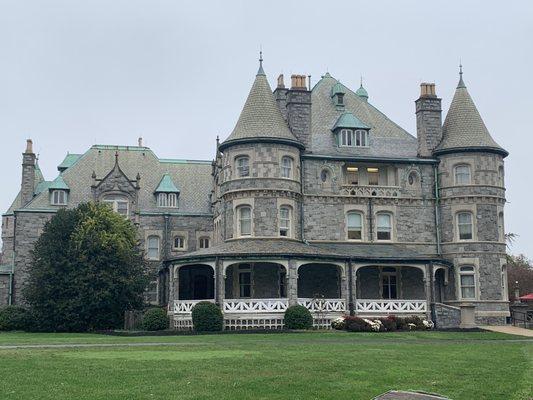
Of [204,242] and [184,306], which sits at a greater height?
[204,242]

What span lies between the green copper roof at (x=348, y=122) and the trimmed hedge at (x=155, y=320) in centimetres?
1622

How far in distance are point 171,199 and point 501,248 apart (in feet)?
80.1

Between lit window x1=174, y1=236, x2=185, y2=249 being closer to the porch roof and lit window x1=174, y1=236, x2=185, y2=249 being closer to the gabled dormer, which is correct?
the porch roof

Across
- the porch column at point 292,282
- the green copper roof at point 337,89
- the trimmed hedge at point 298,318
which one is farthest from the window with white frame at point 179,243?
the trimmed hedge at point 298,318

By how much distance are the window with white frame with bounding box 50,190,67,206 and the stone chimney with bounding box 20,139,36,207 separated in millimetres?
2184

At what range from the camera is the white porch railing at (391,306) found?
42.4m

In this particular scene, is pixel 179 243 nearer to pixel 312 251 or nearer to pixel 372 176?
pixel 372 176

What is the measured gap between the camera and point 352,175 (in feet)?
158

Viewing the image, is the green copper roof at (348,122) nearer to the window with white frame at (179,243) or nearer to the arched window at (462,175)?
the arched window at (462,175)

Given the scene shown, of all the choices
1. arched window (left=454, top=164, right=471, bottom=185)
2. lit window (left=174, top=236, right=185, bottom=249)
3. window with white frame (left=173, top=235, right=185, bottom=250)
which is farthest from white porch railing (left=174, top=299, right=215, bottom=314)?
arched window (left=454, top=164, right=471, bottom=185)

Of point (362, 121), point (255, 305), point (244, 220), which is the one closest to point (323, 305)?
point (255, 305)

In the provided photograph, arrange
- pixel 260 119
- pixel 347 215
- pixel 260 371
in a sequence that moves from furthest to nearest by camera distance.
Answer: pixel 347 215 → pixel 260 119 → pixel 260 371

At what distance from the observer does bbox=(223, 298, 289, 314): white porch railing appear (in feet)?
132

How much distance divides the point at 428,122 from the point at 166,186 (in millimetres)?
20445
